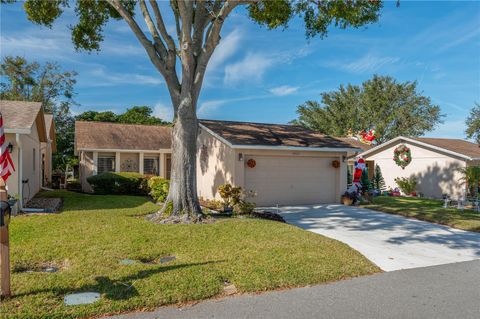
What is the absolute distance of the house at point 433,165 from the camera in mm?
18766

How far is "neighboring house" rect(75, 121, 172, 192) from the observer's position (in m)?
21.3

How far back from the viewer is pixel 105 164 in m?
21.8

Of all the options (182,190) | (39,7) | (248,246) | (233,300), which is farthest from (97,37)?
(233,300)

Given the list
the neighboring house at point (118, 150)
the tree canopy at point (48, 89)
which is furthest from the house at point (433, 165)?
the tree canopy at point (48, 89)

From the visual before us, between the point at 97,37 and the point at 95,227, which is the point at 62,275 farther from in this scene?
the point at 97,37

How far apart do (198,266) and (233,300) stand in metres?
1.34

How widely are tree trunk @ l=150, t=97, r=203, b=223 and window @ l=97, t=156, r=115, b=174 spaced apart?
12749 mm

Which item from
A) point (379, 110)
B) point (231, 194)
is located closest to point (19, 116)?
point (231, 194)

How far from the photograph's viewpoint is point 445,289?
17.3 ft

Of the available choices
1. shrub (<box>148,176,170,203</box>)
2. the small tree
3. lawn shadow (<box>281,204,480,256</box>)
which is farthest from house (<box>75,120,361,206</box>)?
the small tree

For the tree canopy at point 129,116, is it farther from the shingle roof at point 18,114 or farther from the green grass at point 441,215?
the green grass at point 441,215

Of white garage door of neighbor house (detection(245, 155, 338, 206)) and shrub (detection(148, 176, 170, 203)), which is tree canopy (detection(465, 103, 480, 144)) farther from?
shrub (detection(148, 176, 170, 203))

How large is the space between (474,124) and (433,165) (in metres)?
10.7

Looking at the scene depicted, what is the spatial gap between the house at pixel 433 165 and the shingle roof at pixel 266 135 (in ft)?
23.1
